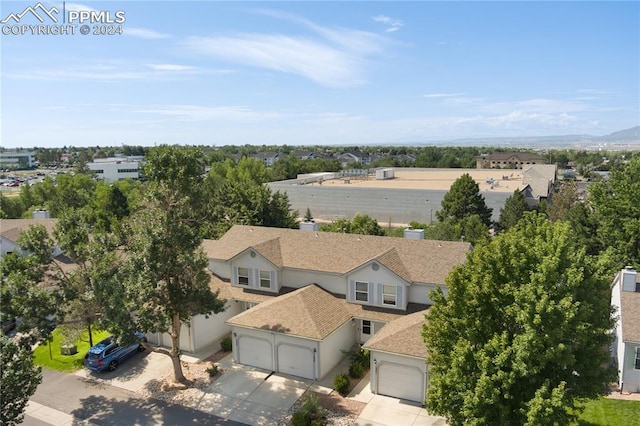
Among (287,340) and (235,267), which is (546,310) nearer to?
(287,340)

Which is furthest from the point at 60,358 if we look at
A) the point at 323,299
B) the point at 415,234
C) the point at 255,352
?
the point at 415,234

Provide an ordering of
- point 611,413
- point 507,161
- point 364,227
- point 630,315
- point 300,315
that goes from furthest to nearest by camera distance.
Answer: point 507,161
point 364,227
point 300,315
point 630,315
point 611,413

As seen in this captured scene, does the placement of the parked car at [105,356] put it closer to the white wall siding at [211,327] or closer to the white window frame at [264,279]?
the white wall siding at [211,327]

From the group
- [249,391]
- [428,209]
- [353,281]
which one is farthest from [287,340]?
[428,209]

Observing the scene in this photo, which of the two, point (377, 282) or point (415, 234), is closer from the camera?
point (377, 282)

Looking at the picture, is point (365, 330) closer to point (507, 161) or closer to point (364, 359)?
point (364, 359)

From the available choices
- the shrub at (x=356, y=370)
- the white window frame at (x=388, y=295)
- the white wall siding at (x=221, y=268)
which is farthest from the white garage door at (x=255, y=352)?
the white window frame at (x=388, y=295)

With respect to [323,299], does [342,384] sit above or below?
below
